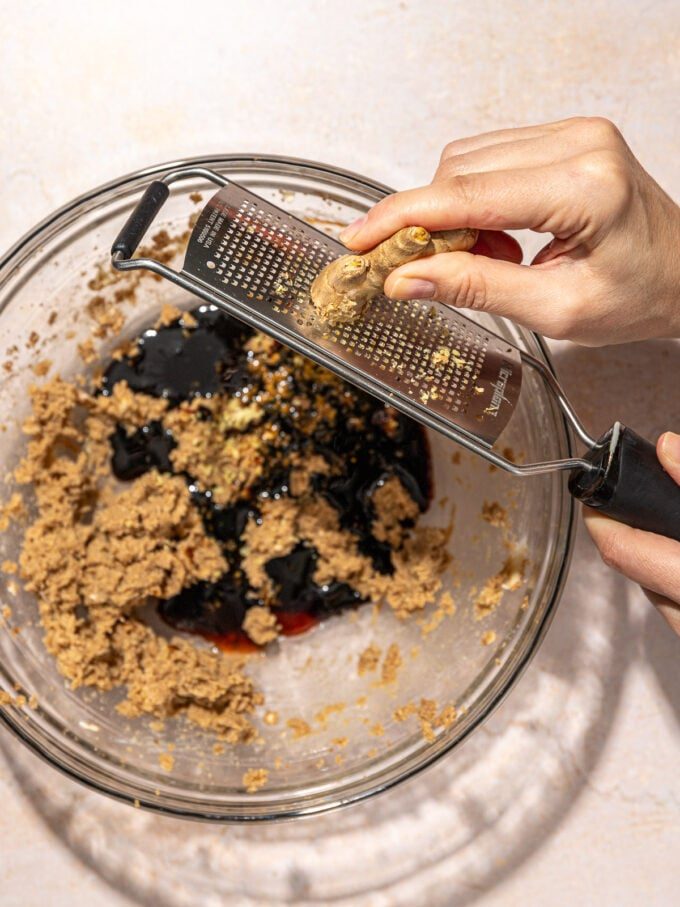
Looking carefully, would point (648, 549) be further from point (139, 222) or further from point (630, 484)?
point (139, 222)

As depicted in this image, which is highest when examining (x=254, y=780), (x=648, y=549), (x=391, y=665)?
(x=648, y=549)

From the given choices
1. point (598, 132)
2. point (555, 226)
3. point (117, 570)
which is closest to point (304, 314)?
point (555, 226)

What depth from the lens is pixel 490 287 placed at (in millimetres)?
1225

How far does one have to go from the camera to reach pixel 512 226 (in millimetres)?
1209

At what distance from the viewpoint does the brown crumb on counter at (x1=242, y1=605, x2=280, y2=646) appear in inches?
66.6

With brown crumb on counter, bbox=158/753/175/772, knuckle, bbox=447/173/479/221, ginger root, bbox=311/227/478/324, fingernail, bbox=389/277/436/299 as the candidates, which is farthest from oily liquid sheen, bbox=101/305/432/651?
knuckle, bbox=447/173/479/221

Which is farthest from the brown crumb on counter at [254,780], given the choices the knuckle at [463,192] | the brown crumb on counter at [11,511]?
the knuckle at [463,192]

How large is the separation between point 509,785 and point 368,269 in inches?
46.3

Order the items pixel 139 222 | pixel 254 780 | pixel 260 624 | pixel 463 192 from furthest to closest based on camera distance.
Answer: pixel 260 624, pixel 254 780, pixel 139 222, pixel 463 192

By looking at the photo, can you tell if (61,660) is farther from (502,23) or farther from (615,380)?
(502,23)

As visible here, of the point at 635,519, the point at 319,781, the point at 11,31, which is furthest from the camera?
the point at 11,31

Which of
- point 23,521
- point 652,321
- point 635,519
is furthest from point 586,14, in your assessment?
point 23,521

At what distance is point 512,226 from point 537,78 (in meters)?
0.74

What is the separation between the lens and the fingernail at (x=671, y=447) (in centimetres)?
131
